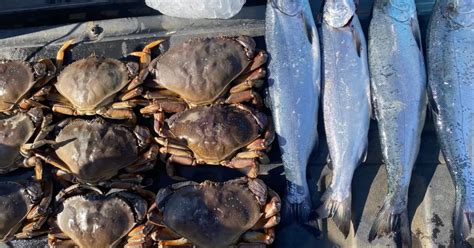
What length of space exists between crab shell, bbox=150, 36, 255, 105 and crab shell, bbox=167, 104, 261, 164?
13 cm

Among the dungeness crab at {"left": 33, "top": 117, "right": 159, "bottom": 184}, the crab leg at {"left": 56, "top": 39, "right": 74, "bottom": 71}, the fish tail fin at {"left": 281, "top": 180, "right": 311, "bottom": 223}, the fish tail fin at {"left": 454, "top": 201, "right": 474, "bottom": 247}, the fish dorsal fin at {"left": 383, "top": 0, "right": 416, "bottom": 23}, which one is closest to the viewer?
the fish tail fin at {"left": 454, "top": 201, "right": 474, "bottom": 247}

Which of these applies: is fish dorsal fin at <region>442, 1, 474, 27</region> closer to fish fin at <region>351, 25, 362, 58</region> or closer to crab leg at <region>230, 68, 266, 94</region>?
fish fin at <region>351, 25, 362, 58</region>

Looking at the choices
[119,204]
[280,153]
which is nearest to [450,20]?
[280,153]

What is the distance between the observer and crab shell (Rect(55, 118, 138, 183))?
3.54 meters

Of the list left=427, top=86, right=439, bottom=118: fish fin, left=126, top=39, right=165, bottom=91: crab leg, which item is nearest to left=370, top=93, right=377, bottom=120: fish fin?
left=427, top=86, right=439, bottom=118: fish fin

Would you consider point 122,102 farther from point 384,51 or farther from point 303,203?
point 384,51

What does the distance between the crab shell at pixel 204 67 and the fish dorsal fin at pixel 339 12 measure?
1.75 ft

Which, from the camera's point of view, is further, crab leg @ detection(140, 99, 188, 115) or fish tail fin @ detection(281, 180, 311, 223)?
crab leg @ detection(140, 99, 188, 115)

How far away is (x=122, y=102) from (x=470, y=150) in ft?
7.46

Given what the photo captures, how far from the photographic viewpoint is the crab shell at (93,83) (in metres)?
3.63

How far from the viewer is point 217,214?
338 centimetres

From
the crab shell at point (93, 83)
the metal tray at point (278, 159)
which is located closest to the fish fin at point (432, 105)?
the metal tray at point (278, 159)

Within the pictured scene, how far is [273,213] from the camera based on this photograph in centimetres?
338

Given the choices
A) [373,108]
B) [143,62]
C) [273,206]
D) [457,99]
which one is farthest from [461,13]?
[143,62]
